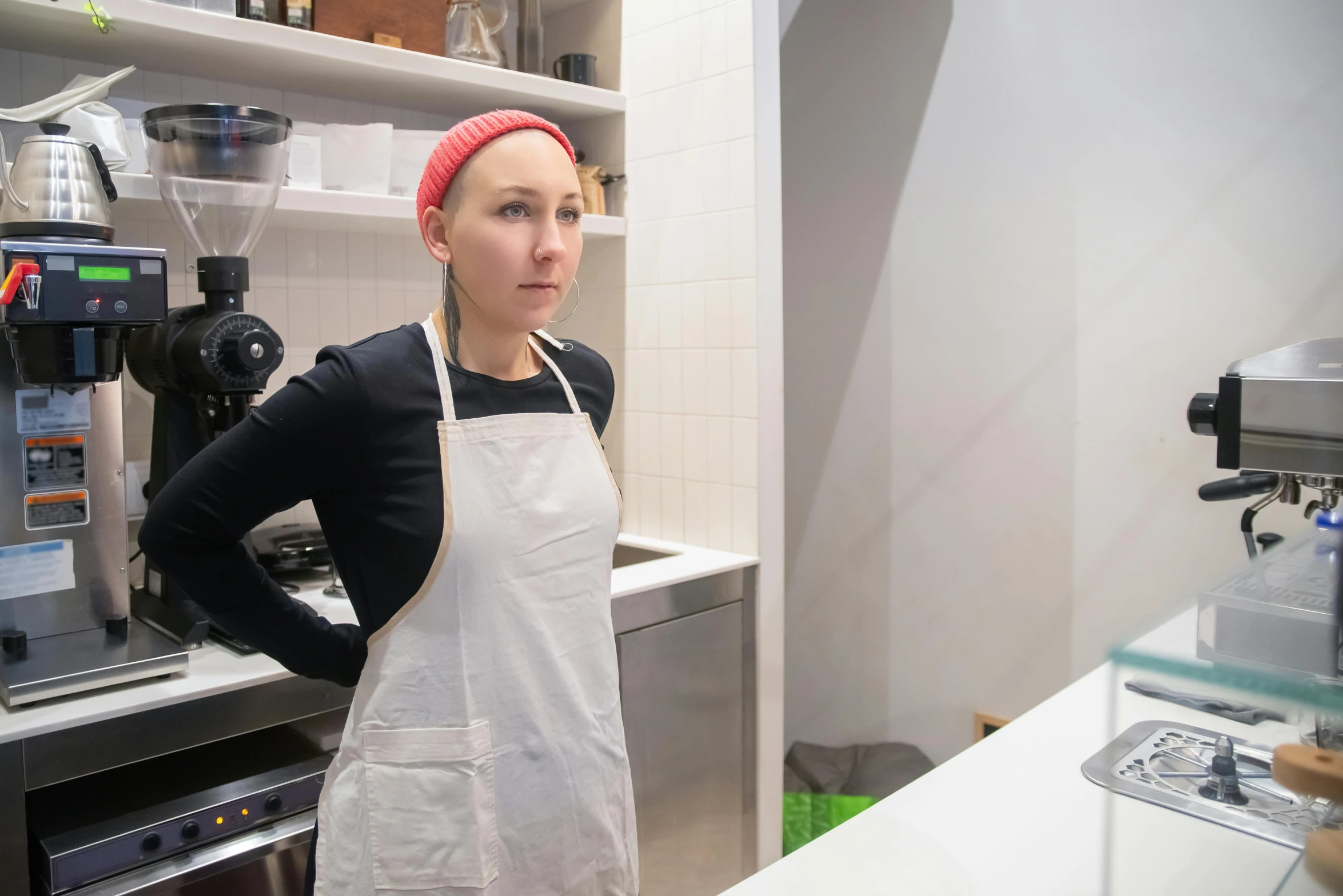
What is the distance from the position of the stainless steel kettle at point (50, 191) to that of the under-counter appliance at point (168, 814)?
85cm

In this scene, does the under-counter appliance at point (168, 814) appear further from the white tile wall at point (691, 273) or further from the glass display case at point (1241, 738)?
the glass display case at point (1241, 738)

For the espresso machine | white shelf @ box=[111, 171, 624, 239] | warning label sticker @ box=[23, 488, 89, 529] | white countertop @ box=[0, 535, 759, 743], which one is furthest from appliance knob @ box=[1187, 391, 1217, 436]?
warning label sticker @ box=[23, 488, 89, 529]

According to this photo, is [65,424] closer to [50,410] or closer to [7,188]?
[50,410]

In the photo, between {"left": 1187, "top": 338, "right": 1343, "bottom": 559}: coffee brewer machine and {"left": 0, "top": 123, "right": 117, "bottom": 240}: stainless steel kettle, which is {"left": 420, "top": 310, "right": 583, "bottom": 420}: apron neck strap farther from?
{"left": 1187, "top": 338, "right": 1343, "bottom": 559}: coffee brewer machine

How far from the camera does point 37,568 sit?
5.30 feet

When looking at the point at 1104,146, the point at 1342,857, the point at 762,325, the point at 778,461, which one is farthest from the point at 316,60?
the point at 1342,857

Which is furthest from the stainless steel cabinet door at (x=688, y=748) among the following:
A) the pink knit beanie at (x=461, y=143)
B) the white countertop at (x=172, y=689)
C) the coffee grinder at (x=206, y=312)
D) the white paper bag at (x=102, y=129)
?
the white paper bag at (x=102, y=129)

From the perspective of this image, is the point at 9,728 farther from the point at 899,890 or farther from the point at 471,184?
the point at 899,890

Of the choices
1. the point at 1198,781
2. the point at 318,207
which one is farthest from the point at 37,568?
the point at 1198,781

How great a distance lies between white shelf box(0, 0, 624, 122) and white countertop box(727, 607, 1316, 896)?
5.58 ft

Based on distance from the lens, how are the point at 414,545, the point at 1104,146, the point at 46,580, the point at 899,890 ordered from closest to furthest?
the point at 899,890
the point at 414,545
the point at 46,580
the point at 1104,146

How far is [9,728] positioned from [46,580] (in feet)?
0.96

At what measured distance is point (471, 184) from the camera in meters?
1.20

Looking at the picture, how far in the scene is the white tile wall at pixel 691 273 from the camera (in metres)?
2.39
